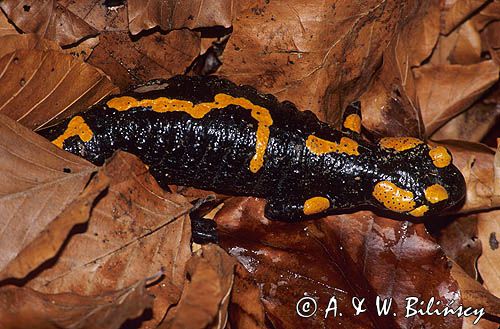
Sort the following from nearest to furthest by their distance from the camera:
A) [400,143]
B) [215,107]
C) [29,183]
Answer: [29,183] < [215,107] < [400,143]

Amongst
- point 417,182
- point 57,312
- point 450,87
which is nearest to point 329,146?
point 417,182

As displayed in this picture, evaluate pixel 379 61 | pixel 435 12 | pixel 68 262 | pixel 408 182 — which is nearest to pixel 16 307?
pixel 68 262

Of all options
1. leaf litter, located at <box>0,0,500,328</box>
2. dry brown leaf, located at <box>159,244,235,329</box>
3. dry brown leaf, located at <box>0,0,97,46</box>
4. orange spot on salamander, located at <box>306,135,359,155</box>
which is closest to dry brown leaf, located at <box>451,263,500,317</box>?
leaf litter, located at <box>0,0,500,328</box>

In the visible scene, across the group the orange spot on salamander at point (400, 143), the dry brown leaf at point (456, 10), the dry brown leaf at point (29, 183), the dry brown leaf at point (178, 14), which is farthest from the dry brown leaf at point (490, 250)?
the dry brown leaf at point (29, 183)

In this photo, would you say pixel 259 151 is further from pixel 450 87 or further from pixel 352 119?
pixel 450 87

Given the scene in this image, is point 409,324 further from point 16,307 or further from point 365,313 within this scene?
point 16,307

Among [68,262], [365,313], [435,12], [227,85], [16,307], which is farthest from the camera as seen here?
[435,12]
